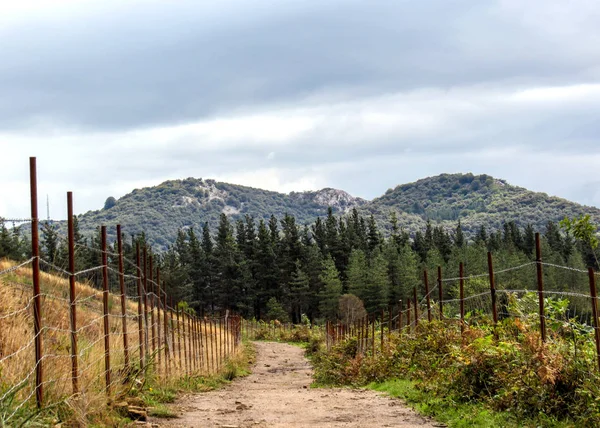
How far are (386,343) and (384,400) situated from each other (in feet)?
19.2

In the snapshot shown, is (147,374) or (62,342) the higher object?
(62,342)

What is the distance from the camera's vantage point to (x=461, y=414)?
918cm

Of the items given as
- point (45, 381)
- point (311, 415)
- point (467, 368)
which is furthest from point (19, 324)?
point (467, 368)

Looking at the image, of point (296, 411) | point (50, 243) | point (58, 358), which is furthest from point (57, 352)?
point (50, 243)

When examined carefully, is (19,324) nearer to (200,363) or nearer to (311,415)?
(311,415)

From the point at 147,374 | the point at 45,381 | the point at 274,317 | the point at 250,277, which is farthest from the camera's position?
the point at 250,277

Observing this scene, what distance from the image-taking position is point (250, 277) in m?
82.1

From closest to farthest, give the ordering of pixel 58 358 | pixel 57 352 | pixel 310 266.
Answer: pixel 58 358
pixel 57 352
pixel 310 266

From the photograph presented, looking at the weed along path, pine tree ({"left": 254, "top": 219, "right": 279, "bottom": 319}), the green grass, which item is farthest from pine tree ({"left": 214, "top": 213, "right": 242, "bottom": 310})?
the green grass

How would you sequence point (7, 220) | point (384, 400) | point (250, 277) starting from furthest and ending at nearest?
point (250, 277), point (384, 400), point (7, 220)

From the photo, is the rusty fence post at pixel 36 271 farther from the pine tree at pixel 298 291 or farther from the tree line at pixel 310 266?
the pine tree at pixel 298 291

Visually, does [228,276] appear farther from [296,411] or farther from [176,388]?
[296,411]

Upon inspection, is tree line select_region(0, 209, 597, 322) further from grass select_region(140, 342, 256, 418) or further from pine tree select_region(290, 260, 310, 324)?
grass select_region(140, 342, 256, 418)

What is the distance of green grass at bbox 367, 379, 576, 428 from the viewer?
788cm
